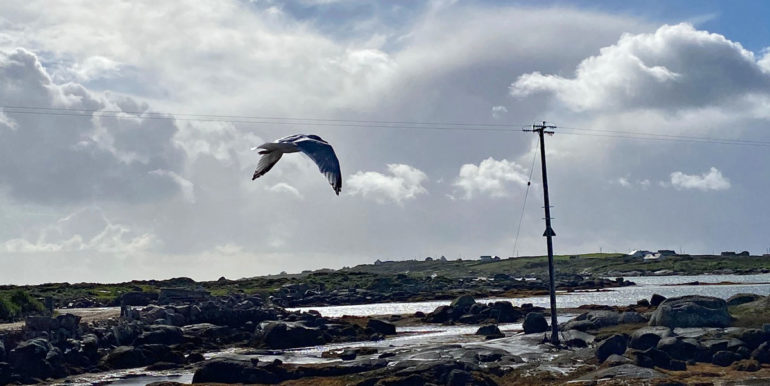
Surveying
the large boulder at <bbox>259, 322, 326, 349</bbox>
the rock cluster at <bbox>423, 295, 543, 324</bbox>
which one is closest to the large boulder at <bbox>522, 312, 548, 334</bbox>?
the large boulder at <bbox>259, 322, 326, 349</bbox>

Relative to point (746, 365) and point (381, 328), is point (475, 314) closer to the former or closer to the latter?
point (381, 328)

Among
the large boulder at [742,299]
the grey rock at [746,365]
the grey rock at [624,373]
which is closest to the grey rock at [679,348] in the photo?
the grey rock at [746,365]

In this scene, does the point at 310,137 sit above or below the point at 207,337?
above

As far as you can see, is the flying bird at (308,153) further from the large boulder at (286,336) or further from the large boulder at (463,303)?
the large boulder at (463,303)

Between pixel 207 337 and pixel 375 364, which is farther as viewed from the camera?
pixel 207 337

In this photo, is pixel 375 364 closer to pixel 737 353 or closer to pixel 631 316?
pixel 737 353

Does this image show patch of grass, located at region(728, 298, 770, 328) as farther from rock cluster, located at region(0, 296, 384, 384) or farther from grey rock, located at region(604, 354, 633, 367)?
rock cluster, located at region(0, 296, 384, 384)

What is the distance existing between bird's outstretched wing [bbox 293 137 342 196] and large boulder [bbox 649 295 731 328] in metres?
26.1

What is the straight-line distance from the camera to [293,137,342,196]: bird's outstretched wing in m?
18.7

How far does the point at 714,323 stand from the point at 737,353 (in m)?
6.88

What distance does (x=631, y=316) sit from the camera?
46.5 metres

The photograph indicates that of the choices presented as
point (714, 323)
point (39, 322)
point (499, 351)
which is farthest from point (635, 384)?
point (39, 322)

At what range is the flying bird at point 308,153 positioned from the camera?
18956 mm

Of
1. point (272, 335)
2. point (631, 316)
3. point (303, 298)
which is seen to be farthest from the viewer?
point (303, 298)
